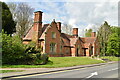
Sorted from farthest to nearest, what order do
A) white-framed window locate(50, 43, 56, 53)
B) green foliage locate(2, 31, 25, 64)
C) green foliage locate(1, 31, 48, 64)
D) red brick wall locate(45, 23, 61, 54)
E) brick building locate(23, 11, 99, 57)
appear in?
white-framed window locate(50, 43, 56, 53)
brick building locate(23, 11, 99, 57)
red brick wall locate(45, 23, 61, 54)
green foliage locate(1, 31, 48, 64)
green foliage locate(2, 31, 25, 64)

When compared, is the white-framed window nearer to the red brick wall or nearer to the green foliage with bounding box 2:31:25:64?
the red brick wall

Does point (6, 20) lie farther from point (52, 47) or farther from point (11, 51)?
point (11, 51)

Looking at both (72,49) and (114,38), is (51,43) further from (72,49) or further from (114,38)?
(114,38)

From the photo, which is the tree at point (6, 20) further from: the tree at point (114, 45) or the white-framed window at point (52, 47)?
the tree at point (114, 45)

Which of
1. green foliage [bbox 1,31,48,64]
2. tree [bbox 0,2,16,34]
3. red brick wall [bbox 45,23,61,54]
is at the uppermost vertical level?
tree [bbox 0,2,16,34]

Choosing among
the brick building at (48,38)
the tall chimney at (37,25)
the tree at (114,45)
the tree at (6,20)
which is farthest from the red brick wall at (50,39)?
the tree at (114,45)

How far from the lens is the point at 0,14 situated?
3266 centimetres

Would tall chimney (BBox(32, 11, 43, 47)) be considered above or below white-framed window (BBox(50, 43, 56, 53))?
above

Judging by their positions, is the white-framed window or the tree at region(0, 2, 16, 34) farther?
the white-framed window

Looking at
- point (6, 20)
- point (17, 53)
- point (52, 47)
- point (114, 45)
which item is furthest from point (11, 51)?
point (114, 45)

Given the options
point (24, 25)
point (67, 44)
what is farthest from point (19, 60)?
point (24, 25)

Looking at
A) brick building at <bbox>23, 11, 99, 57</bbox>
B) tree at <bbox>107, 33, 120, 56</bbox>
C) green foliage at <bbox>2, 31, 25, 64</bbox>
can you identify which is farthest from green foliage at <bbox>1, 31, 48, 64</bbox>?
tree at <bbox>107, 33, 120, 56</bbox>

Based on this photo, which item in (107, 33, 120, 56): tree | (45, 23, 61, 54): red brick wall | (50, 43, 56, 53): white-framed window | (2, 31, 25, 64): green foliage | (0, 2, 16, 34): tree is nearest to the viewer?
(2, 31, 25, 64): green foliage

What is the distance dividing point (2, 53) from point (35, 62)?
182 inches
